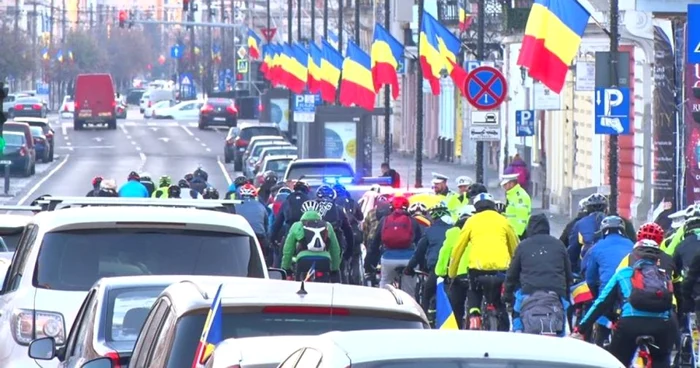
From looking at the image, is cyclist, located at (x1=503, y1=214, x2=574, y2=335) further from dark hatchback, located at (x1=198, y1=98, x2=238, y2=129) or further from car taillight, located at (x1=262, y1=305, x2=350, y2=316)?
dark hatchback, located at (x1=198, y1=98, x2=238, y2=129)

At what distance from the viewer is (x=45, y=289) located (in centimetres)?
1061

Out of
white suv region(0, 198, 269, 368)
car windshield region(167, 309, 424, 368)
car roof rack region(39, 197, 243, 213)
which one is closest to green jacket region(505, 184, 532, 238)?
car roof rack region(39, 197, 243, 213)

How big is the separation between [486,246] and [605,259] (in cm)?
216

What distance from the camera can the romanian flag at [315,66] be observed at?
2178 inches

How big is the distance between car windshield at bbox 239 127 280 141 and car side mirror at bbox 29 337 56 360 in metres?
51.4

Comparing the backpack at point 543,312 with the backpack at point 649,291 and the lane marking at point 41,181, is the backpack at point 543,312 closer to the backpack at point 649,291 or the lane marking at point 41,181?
the backpack at point 649,291

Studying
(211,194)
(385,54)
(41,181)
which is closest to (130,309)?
(211,194)

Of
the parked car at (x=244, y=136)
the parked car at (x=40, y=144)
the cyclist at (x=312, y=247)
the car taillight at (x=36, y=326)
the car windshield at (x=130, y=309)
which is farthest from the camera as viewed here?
the parked car at (x=40, y=144)

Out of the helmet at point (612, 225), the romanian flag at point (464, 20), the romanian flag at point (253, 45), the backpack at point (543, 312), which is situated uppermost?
the romanian flag at point (253, 45)

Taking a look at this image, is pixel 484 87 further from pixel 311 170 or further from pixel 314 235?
pixel 311 170

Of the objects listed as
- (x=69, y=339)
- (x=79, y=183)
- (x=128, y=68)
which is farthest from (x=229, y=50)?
(x=69, y=339)

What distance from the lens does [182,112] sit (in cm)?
10875

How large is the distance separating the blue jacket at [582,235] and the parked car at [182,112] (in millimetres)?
90180

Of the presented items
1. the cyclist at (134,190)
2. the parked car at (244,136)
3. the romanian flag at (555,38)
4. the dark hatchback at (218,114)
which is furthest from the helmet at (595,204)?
the dark hatchback at (218,114)
